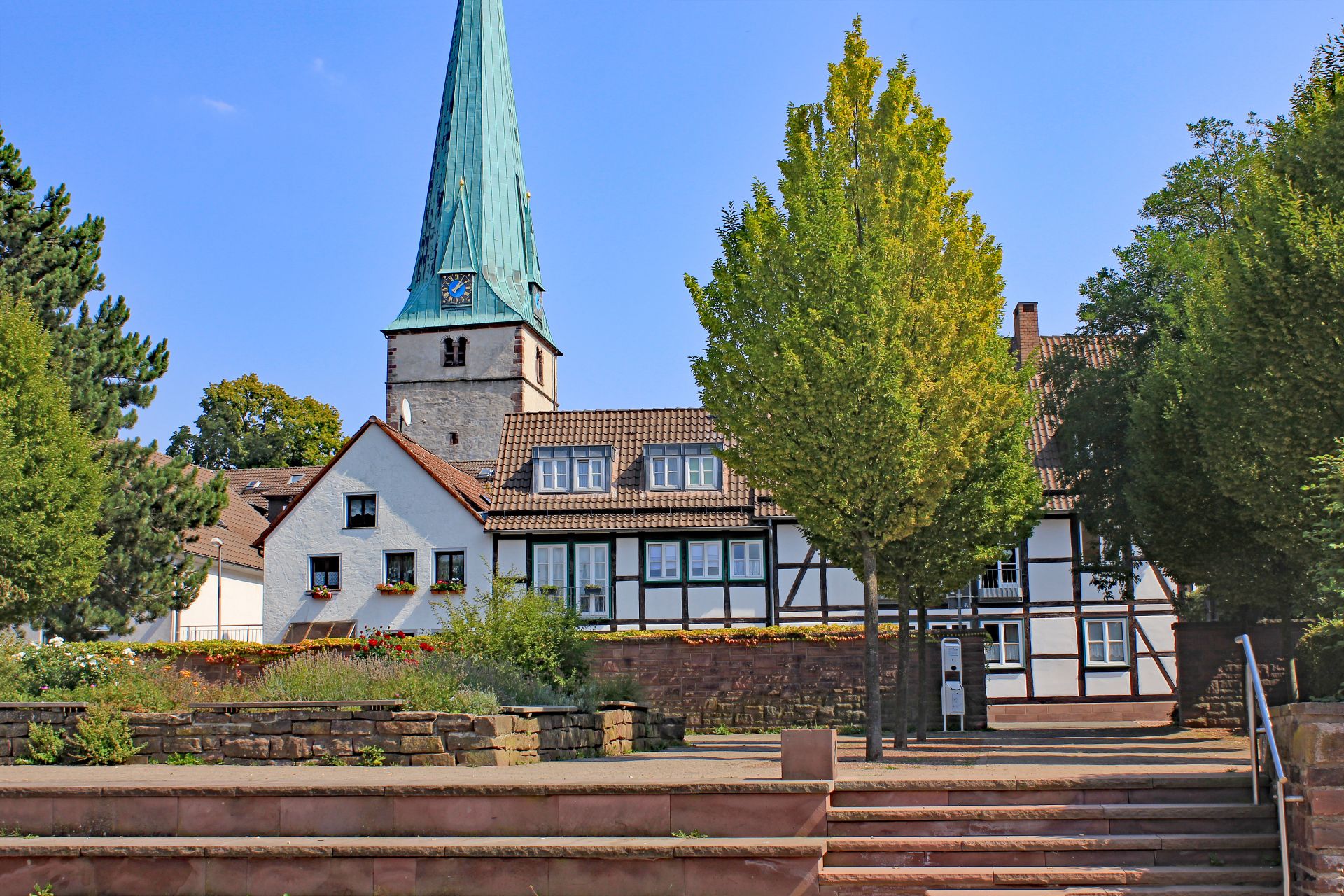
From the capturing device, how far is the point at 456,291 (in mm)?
66375

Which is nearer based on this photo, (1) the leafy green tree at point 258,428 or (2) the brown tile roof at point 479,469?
(2) the brown tile roof at point 479,469

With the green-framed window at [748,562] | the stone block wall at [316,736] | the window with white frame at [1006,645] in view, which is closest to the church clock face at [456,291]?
the green-framed window at [748,562]

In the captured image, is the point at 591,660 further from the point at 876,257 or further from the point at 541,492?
the point at 541,492

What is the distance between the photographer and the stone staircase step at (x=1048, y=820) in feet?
31.9

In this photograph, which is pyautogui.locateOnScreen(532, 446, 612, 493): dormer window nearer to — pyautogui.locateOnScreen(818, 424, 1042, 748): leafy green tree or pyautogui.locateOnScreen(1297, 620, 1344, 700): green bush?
pyautogui.locateOnScreen(818, 424, 1042, 748): leafy green tree

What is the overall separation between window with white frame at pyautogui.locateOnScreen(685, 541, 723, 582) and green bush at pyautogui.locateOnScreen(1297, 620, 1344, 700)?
19255 millimetres

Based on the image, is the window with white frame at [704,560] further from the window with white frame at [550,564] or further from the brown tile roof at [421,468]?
the brown tile roof at [421,468]

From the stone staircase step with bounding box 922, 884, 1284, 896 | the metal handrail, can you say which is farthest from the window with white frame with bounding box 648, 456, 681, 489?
the stone staircase step with bounding box 922, 884, 1284, 896

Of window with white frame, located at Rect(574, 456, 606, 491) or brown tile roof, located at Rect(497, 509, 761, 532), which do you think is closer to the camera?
brown tile roof, located at Rect(497, 509, 761, 532)

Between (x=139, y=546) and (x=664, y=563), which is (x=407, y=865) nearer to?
(x=139, y=546)

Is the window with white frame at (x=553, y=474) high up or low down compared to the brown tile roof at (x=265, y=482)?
down

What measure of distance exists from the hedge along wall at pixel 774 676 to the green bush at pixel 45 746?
1237 cm

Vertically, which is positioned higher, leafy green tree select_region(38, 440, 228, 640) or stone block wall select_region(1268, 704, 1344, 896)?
leafy green tree select_region(38, 440, 228, 640)

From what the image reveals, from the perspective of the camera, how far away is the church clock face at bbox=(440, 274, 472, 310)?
66000 millimetres
